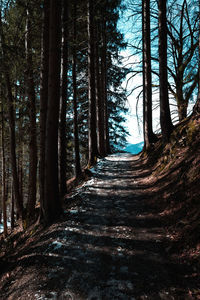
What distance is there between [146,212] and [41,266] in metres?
2.65

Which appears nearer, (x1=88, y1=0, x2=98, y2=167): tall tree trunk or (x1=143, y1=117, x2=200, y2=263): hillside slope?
(x1=143, y1=117, x2=200, y2=263): hillside slope

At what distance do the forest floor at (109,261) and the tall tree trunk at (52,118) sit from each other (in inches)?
Result: 21.3

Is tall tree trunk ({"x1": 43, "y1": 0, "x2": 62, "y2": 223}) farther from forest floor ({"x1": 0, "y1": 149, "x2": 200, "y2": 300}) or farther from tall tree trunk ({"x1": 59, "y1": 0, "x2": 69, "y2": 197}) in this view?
tall tree trunk ({"x1": 59, "y1": 0, "x2": 69, "y2": 197})

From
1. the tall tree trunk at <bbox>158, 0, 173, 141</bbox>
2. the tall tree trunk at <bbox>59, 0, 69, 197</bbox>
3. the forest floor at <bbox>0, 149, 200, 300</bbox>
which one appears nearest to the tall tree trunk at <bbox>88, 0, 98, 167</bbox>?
the tall tree trunk at <bbox>59, 0, 69, 197</bbox>

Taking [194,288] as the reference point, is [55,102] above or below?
above

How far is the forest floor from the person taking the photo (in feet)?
7.77

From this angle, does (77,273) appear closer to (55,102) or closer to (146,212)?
(146,212)

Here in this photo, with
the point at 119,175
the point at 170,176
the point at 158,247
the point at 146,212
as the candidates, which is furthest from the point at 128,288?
the point at 119,175

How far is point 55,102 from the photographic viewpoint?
16.1ft

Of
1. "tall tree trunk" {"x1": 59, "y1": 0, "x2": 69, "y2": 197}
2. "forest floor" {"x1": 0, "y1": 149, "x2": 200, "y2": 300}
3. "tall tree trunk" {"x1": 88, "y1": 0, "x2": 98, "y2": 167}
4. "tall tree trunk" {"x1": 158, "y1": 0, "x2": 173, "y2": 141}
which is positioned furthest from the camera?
"tall tree trunk" {"x1": 88, "y1": 0, "x2": 98, "y2": 167}

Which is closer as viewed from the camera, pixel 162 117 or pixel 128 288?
pixel 128 288

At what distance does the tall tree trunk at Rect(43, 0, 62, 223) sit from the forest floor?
542mm

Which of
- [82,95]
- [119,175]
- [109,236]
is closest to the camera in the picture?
[109,236]

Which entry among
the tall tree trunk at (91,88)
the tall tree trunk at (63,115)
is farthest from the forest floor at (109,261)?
the tall tree trunk at (91,88)
